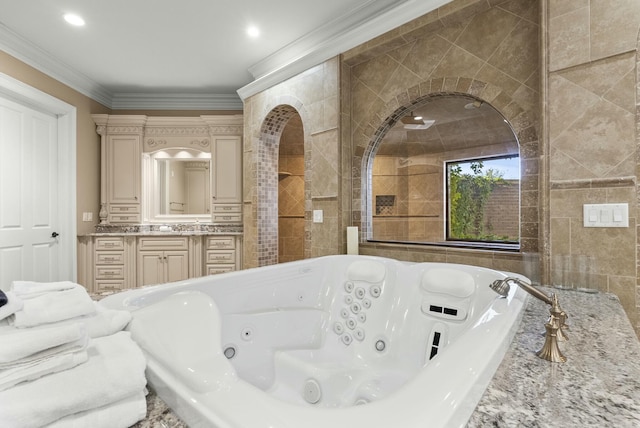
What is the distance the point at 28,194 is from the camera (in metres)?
3.07

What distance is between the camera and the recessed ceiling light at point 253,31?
2.66m

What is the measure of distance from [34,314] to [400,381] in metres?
1.46

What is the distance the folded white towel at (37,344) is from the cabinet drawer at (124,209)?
382 cm

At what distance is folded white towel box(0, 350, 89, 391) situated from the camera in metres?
0.52

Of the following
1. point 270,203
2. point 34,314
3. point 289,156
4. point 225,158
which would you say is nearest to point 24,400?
point 34,314

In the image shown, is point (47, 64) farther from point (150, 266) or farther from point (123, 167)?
point (150, 266)

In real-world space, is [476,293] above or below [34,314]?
below

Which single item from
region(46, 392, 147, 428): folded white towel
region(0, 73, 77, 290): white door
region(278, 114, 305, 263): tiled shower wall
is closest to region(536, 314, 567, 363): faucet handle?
Answer: region(46, 392, 147, 428): folded white towel

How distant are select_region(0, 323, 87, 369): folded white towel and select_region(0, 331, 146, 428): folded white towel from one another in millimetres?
39

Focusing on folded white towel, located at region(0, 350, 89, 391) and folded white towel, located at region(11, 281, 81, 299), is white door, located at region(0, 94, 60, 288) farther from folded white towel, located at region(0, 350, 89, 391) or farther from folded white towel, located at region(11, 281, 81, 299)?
folded white towel, located at region(0, 350, 89, 391)

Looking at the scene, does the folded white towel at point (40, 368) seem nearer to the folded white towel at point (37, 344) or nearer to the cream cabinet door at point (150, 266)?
the folded white towel at point (37, 344)

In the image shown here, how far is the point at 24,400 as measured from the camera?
0.50 m

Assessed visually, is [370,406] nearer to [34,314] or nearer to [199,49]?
[34,314]

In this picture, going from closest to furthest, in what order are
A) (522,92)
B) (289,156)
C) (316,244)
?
1. (522,92)
2. (316,244)
3. (289,156)
